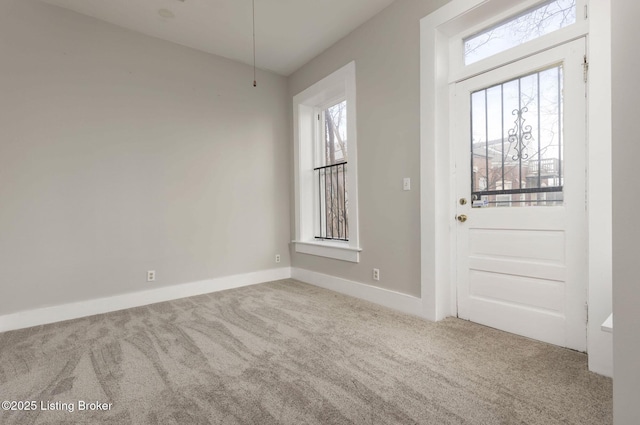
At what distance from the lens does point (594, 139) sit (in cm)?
174

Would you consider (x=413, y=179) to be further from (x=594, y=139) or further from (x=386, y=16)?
(x=386, y=16)

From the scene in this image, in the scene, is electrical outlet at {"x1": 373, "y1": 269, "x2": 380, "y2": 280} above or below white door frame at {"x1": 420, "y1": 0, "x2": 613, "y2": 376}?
below

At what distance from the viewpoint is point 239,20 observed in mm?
3076

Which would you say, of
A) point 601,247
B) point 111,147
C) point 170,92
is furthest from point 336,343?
point 170,92

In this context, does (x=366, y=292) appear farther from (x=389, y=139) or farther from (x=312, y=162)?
(x=312, y=162)

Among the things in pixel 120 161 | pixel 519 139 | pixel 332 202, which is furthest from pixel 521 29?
pixel 120 161

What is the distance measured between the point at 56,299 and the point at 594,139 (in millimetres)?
4339

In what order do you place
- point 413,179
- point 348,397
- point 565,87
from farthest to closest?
point 413,179
point 565,87
point 348,397

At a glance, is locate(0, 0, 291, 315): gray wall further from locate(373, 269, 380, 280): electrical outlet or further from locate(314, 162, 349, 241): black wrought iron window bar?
locate(373, 269, 380, 280): electrical outlet

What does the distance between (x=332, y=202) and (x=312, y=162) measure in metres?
0.68

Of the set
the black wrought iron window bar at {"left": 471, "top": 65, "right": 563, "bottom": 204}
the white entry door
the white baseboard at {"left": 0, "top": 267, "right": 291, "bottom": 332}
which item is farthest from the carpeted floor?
the black wrought iron window bar at {"left": 471, "top": 65, "right": 563, "bottom": 204}

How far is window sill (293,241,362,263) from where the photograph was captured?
11.1 ft

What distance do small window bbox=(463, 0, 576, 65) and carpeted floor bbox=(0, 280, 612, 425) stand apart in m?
2.17

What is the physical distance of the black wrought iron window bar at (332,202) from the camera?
12.8 ft
